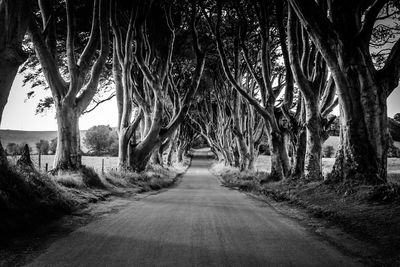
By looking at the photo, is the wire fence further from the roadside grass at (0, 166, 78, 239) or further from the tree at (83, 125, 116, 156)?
the tree at (83, 125, 116, 156)

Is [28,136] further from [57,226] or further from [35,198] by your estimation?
[57,226]

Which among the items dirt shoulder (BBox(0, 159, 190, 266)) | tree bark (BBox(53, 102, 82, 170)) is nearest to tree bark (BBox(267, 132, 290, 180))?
dirt shoulder (BBox(0, 159, 190, 266))

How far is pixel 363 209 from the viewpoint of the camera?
541 centimetres

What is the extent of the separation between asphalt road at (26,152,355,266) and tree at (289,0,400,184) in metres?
2.54

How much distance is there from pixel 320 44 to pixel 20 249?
7253 millimetres

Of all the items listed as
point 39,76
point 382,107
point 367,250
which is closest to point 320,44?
point 382,107

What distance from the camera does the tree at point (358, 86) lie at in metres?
6.98

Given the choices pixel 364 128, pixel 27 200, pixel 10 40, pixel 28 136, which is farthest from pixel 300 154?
pixel 28 136

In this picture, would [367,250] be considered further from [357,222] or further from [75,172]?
[75,172]

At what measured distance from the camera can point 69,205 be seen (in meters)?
6.30

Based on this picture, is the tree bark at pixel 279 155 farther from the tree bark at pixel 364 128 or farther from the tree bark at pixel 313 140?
the tree bark at pixel 364 128

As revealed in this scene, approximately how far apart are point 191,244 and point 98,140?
74435 mm

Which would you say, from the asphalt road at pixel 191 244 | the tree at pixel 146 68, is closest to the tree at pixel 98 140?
the tree at pixel 146 68

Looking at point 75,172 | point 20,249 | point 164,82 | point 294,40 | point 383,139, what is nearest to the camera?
point 20,249
